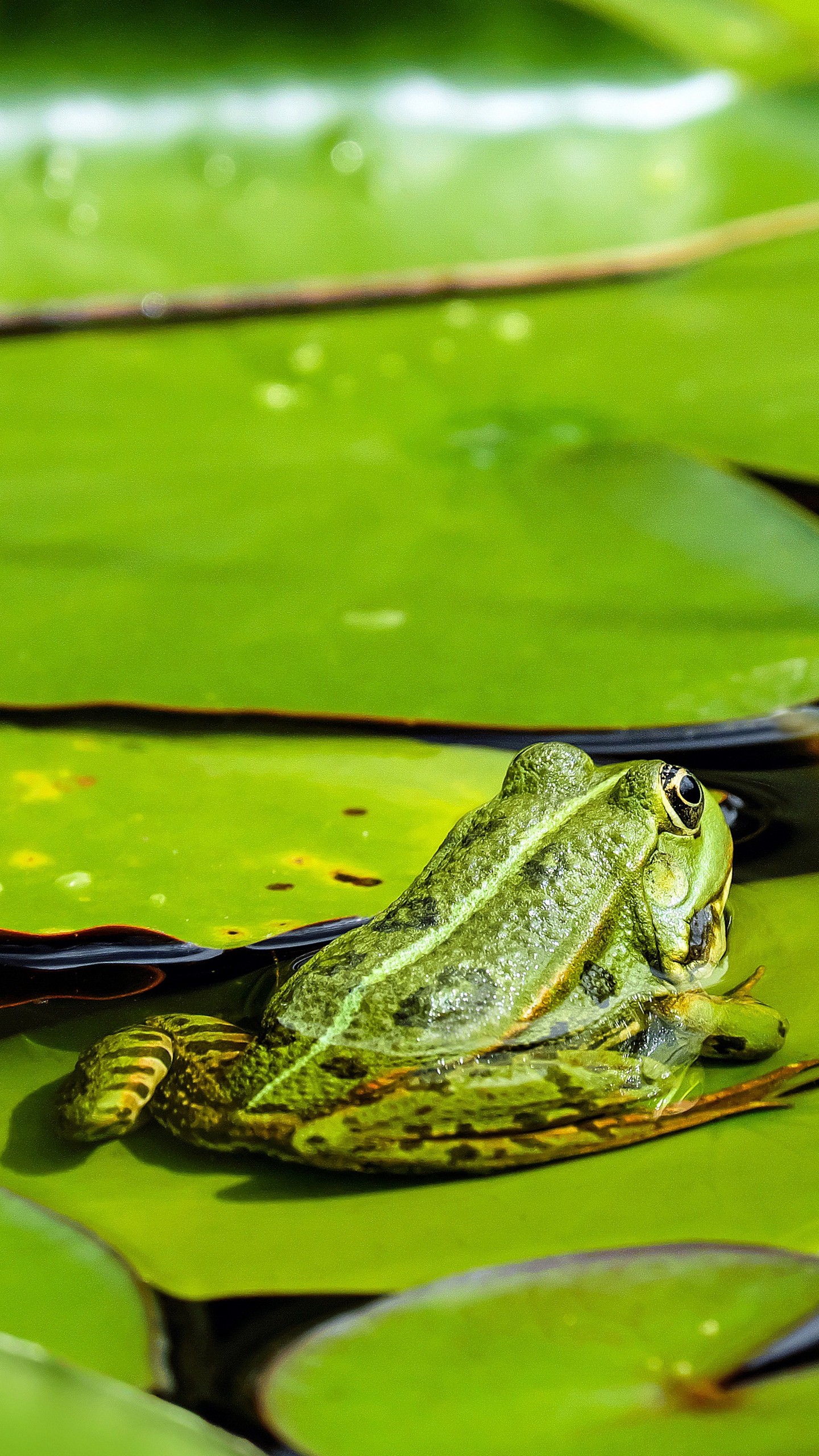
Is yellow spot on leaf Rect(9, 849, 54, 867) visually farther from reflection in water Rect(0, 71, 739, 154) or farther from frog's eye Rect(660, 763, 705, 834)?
reflection in water Rect(0, 71, 739, 154)

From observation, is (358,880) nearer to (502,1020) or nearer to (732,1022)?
(502,1020)

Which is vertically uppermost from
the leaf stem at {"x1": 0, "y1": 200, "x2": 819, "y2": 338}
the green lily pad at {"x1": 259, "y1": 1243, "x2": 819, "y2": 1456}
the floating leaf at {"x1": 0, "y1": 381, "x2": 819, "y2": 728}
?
the leaf stem at {"x1": 0, "y1": 200, "x2": 819, "y2": 338}

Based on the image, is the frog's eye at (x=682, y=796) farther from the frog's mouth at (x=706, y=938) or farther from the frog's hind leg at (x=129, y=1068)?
the frog's hind leg at (x=129, y=1068)

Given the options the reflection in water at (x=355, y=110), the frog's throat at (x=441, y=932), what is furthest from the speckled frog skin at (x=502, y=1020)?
the reflection in water at (x=355, y=110)

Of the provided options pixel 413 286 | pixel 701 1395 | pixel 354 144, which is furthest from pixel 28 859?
pixel 354 144

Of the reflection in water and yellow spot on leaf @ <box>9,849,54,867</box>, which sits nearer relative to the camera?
yellow spot on leaf @ <box>9,849,54,867</box>

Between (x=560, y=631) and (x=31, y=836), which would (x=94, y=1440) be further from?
(x=560, y=631)

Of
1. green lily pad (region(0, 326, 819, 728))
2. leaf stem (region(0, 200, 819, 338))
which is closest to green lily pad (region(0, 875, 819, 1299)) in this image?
green lily pad (region(0, 326, 819, 728))
